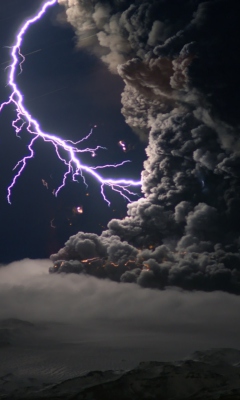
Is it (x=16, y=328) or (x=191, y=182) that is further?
(x=191, y=182)

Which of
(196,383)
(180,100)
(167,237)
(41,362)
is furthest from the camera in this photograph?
(167,237)

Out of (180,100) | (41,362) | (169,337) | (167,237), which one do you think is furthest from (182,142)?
(41,362)

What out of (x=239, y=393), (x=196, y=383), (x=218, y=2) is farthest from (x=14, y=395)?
(x=218, y=2)

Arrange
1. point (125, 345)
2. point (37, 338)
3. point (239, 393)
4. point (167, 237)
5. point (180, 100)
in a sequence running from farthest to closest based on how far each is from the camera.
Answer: point (167, 237) < point (180, 100) < point (37, 338) < point (125, 345) < point (239, 393)

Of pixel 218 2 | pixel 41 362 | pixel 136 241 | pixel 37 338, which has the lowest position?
pixel 41 362

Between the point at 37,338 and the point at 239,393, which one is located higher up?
the point at 37,338

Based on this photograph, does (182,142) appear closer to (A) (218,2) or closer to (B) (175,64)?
(B) (175,64)

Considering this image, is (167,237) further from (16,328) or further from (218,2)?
(218,2)
